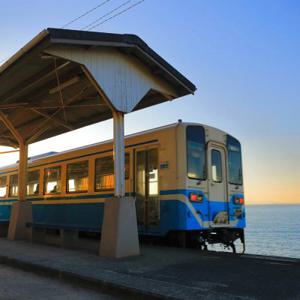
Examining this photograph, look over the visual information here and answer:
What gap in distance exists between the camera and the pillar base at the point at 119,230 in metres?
8.64

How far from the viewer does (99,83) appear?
29.1ft

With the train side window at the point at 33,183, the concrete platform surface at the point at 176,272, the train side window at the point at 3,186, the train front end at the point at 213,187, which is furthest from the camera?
the train side window at the point at 3,186

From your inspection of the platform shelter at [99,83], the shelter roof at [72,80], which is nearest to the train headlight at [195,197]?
the platform shelter at [99,83]

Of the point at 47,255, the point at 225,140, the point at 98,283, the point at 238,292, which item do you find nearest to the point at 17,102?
the point at 47,255

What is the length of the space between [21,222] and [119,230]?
17.8 ft

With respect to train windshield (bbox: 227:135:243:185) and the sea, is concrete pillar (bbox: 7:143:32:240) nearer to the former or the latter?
train windshield (bbox: 227:135:243:185)

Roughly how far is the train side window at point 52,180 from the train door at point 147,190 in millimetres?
4216

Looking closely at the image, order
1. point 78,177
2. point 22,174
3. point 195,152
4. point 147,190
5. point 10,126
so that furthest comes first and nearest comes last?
point 22,174 → point 78,177 → point 10,126 → point 147,190 → point 195,152

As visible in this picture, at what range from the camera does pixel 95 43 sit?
854 centimetres

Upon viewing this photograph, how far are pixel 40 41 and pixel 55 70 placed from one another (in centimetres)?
136

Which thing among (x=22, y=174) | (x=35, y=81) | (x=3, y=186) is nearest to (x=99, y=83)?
(x=35, y=81)

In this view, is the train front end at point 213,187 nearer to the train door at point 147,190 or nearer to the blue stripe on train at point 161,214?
the blue stripe on train at point 161,214

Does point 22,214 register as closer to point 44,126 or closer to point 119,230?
point 44,126

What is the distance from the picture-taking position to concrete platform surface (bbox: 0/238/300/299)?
546cm
